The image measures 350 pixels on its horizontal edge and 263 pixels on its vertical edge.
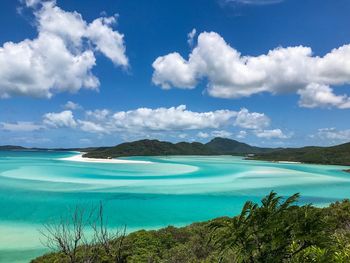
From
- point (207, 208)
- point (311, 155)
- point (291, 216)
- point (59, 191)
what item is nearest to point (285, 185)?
point (207, 208)

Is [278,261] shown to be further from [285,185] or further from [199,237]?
[285,185]

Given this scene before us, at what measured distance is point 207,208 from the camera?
1278 inches

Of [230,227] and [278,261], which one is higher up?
[230,227]

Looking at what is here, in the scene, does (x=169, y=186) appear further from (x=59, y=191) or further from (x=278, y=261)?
(x=278, y=261)

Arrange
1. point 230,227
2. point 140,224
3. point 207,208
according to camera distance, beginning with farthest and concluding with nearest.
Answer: point 207,208
point 140,224
point 230,227

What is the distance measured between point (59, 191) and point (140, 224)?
17.8 metres

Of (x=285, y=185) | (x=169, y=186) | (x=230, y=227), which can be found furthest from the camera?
(x=285, y=185)

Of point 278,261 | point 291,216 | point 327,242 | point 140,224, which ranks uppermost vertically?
point 291,216

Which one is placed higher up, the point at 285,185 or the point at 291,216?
the point at 291,216

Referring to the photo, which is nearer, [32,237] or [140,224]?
[32,237]

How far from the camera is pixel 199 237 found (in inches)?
666

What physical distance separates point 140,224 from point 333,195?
2642cm

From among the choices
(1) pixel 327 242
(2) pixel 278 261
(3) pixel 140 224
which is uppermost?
(1) pixel 327 242

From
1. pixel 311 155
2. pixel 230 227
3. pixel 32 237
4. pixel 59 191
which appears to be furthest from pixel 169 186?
pixel 311 155
